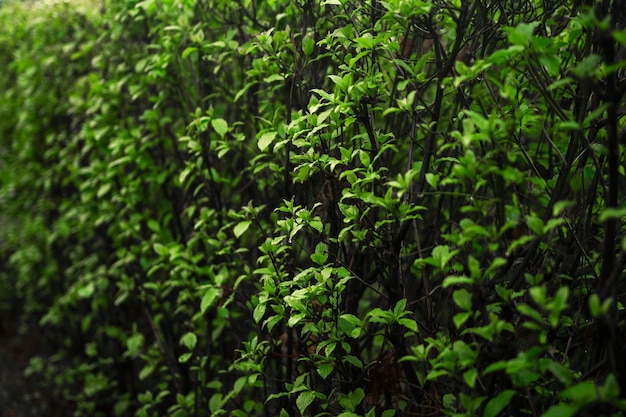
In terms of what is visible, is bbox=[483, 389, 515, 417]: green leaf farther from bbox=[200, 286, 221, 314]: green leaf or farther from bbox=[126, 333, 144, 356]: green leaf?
bbox=[126, 333, 144, 356]: green leaf

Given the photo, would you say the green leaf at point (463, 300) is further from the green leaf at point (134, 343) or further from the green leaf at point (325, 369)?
the green leaf at point (134, 343)

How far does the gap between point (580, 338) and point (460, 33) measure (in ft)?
3.49

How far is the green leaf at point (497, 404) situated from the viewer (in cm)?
152

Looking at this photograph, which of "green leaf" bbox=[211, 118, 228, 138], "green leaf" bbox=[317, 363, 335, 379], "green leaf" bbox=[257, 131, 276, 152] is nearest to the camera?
"green leaf" bbox=[317, 363, 335, 379]

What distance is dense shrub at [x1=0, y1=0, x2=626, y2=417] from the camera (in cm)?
159

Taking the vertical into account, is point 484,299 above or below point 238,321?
above

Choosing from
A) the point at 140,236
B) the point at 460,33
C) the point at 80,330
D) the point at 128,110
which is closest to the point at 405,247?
the point at 460,33

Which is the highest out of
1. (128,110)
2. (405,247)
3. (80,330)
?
(128,110)

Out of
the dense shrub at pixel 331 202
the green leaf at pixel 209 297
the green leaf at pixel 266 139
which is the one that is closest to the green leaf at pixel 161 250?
the dense shrub at pixel 331 202

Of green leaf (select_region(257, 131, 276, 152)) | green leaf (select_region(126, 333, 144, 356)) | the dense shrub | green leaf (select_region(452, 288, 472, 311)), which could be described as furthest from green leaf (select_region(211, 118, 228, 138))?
green leaf (select_region(126, 333, 144, 356))

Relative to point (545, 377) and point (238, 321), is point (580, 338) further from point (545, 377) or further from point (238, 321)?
point (238, 321)

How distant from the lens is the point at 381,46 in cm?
192

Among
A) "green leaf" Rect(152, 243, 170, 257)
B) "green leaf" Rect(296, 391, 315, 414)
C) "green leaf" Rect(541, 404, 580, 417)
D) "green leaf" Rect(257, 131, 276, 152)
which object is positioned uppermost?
"green leaf" Rect(257, 131, 276, 152)

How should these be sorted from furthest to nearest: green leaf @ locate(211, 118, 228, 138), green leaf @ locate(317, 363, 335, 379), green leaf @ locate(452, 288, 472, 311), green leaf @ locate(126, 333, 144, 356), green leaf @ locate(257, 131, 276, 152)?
green leaf @ locate(126, 333, 144, 356) < green leaf @ locate(211, 118, 228, 138) < green leaf @ locate(257, 131, 276, 152) < green leaf @ locate(317, 363, 335, 379) < green leaf @ locate(452, 288, 472, 311)
